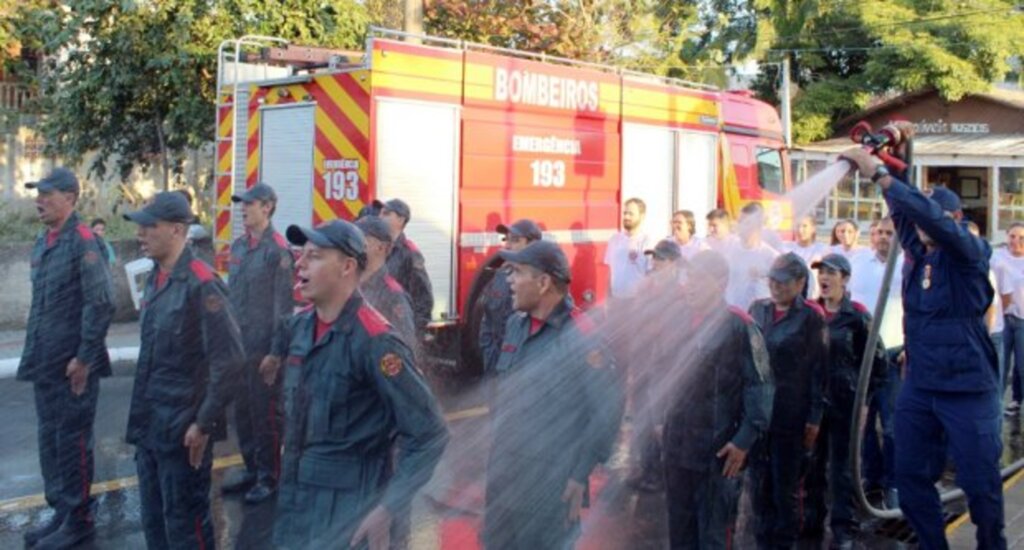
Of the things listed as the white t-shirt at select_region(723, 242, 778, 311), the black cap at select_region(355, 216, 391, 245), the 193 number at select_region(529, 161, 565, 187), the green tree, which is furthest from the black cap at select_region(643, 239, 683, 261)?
the green tree

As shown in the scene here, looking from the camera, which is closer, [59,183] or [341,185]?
[59,183]

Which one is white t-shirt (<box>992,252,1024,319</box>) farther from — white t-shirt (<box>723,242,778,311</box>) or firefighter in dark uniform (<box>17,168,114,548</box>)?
firefighter in dark uniform (<box>17,168,114,548</box>)

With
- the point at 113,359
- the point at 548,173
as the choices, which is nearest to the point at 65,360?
the point at 548,173

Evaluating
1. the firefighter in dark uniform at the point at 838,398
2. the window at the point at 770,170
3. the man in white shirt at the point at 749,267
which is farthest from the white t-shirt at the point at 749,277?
the window at the point at 770,170

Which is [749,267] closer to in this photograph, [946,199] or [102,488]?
[946,199]

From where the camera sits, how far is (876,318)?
5477 millimetres

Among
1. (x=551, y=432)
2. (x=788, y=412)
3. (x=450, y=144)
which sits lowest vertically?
(x=788, y=412)

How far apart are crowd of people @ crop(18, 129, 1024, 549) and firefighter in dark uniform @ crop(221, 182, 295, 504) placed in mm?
15

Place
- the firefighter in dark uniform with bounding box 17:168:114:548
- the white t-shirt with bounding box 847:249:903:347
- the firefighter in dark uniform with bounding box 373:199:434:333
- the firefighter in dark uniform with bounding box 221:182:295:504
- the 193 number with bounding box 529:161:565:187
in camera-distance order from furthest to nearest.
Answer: the 193 number with bounding box 529:161:565:187 < the white t-shirt with bounding box 847:249:903:347 < the firefighter in dark uniform with bounding box 373:199:434:333 < the firefighter in dark uniform with bounding box 221:182:295:504 < the firefighter in dark uniform with bounding box 17:168:114:548

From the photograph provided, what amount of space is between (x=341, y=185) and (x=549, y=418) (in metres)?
5.41

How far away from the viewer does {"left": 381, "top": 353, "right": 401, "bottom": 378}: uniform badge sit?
10.8 feet

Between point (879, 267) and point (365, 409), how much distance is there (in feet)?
17.0

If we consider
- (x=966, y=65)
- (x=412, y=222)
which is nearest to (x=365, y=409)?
(x=412, y=222)

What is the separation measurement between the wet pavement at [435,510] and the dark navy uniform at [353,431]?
94.2 inches
